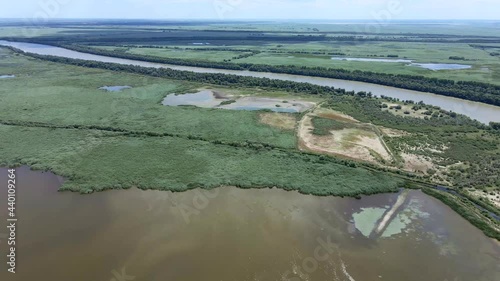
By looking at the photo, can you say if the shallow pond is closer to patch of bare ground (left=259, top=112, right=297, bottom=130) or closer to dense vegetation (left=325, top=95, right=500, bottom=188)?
patch of bare ground (left=259, top=112, right=297, bottom=130)

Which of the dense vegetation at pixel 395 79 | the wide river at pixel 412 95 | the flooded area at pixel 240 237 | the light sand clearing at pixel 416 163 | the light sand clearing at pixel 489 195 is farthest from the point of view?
the dense vegetation at pixel 395 79

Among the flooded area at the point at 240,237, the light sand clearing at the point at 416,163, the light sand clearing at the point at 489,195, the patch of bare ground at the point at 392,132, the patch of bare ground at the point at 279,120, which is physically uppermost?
the patch of bare ground at the point at 279,120

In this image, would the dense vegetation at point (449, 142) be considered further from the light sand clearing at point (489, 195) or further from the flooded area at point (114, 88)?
the flooded area at point (114, 88)

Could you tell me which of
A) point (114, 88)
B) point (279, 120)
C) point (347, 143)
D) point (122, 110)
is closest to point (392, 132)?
point (347, 143)

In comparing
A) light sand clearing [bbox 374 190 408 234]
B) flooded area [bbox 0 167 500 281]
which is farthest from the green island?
flooded area [bbox 0 167 500 281]

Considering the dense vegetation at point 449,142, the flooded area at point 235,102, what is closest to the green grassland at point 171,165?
the dense vegetation at point 449,142

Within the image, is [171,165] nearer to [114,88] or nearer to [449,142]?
[449,142]
